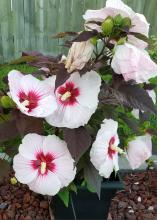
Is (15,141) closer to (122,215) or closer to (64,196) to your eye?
(64,196)

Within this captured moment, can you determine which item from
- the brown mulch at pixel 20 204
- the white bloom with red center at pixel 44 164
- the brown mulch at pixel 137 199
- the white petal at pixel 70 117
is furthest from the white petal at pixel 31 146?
the brown mulch at pixel 137 199

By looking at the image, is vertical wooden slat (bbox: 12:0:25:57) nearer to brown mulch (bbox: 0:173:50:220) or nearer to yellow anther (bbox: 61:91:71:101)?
brown mulch (bbox: 0:173:50:220)

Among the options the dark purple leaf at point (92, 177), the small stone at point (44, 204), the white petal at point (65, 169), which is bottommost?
the small stone at point (44, 204)

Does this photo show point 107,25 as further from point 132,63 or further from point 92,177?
point 92,177

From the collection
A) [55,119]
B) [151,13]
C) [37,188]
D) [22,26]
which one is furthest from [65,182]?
[151,13]

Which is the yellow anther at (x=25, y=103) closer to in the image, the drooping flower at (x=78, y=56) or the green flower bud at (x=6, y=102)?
the green flower bud at (x=6, y=102)

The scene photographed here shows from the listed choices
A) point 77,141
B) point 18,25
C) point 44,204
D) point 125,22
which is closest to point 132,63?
point 125,22

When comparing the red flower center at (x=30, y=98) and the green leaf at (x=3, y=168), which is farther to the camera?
the green leaf at (x=3, y=168)
